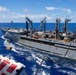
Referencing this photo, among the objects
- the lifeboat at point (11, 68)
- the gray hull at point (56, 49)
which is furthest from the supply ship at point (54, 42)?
the lifeboat at point (11, 68)

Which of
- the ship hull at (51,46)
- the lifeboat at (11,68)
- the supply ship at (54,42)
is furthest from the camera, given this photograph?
the supply ship at (54,42)

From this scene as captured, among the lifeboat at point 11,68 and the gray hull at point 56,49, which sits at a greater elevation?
the lifeboat at point 11,68

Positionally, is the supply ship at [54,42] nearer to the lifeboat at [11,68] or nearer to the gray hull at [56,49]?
the gray hull at [56,49]

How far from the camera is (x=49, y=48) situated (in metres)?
85.6

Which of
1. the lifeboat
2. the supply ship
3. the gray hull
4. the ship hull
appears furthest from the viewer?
the supply ship

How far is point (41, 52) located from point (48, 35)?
47.5 ft

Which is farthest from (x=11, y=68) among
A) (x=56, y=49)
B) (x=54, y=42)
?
(x=54, y=42)

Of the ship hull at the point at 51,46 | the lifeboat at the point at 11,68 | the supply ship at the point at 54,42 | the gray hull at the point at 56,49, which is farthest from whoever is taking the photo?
the supply ship at the point at 54,42

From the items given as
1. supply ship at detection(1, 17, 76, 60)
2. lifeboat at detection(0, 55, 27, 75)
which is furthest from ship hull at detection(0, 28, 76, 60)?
lifeboat at detection(0, 55, 27, 75)

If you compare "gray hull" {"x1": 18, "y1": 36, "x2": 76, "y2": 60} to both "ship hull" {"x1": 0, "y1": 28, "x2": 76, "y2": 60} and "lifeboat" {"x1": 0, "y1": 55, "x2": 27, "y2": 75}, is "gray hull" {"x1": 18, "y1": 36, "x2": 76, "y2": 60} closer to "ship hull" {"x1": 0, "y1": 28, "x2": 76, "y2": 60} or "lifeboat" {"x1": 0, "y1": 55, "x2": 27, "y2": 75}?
"ship hull" {"x1": 0, "y1": 28, "x2": 76, "y2": 60}

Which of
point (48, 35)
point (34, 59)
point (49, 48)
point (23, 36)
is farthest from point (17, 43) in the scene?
point (34, 59)

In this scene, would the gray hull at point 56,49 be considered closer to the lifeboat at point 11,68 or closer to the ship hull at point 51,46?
the ship hull at point 51,46

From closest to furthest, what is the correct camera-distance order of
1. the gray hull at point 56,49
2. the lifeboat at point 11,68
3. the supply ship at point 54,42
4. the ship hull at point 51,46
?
the lifeboat at point 11,68, the gray hull at point 56,49, the ship hull at point 51,46, the supply ship at point 54,42

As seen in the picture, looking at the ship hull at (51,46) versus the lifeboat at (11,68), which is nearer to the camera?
the lifeboat at (11,68)
